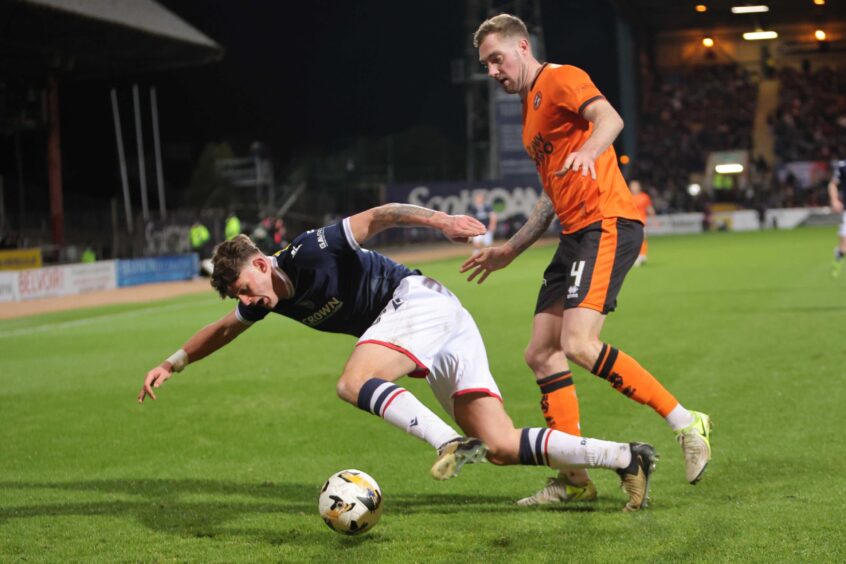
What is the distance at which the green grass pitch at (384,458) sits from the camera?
17.3 feet

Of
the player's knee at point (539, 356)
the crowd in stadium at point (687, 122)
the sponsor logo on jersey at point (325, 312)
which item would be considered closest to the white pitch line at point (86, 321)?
the sponsor logo on jersey at point (325, 312)

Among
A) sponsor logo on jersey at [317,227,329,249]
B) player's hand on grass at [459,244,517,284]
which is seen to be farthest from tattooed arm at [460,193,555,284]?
sponsor logo on jersey at [317,227,329,249]

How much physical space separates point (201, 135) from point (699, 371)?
4189cm

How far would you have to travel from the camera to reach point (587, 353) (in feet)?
18.6

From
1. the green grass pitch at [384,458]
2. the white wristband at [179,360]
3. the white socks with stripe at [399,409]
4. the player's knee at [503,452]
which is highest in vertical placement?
the white wristband at [179,360]

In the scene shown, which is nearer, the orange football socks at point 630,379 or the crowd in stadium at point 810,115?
the orange football socks at point 630,379

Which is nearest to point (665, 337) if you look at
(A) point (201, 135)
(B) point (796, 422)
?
(B) point (796, 422)

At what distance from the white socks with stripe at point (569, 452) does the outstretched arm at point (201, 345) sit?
1.62 m

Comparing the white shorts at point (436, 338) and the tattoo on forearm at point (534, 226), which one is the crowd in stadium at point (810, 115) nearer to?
the tattoo on forearm at point (534, 226)

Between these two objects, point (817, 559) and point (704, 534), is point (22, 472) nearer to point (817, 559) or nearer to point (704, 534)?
point (704, 534)

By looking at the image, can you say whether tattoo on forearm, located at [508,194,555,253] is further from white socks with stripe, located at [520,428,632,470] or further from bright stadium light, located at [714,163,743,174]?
bright stadium light, located at [714,163,743,174]

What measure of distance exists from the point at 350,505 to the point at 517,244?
1.82 metres

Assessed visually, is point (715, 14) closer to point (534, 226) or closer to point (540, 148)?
point (534, 226)

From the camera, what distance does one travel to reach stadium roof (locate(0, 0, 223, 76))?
2958 cm
